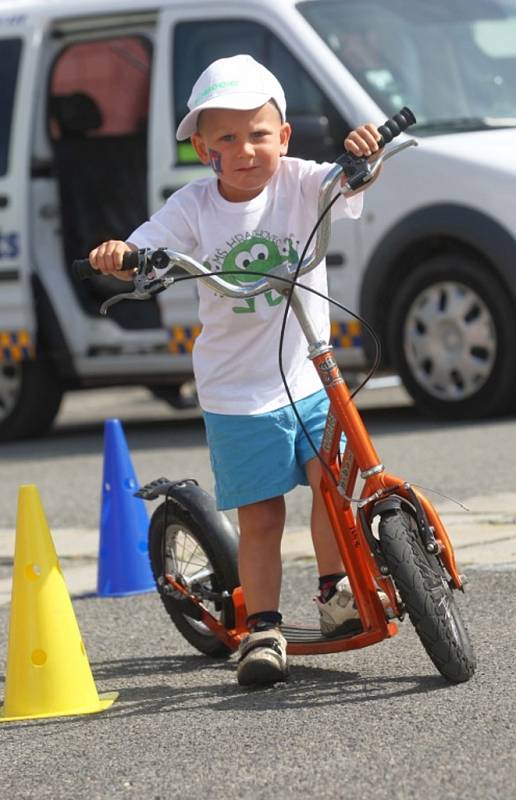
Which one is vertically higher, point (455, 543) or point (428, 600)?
point (428, 600)

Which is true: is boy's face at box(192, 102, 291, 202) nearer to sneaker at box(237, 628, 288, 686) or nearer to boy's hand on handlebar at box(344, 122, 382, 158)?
boy's hand on handlebar at box(344, 122, 382, 158)

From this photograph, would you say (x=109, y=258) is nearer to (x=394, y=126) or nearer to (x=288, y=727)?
(x=394, y=126)

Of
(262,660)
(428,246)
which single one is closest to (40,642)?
(262,660)

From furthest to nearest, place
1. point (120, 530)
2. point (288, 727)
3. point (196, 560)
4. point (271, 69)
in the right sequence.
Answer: point (271, 69)
point (120, 530)
point (196, 560)
point (288, 727)

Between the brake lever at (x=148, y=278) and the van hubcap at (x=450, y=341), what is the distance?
503cm

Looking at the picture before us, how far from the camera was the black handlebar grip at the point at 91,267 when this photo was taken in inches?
172

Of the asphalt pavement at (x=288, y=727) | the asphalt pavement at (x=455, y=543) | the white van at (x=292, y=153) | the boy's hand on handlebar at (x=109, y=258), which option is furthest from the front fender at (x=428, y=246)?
the boy's hand on handlebar at (x=109, y=258)

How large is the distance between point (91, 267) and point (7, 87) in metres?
6.45

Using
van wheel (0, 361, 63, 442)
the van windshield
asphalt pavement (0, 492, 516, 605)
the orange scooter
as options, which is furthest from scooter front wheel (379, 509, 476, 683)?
van wheel (0, 361, 63, 442)

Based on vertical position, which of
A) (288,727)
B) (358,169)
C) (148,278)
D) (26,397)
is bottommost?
(26,397)

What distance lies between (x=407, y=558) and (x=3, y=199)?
21.7 feet

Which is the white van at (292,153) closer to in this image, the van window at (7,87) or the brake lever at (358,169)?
the van window at (7,87)

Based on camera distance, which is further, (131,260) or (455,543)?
(455,543)

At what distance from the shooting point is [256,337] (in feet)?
15.8
